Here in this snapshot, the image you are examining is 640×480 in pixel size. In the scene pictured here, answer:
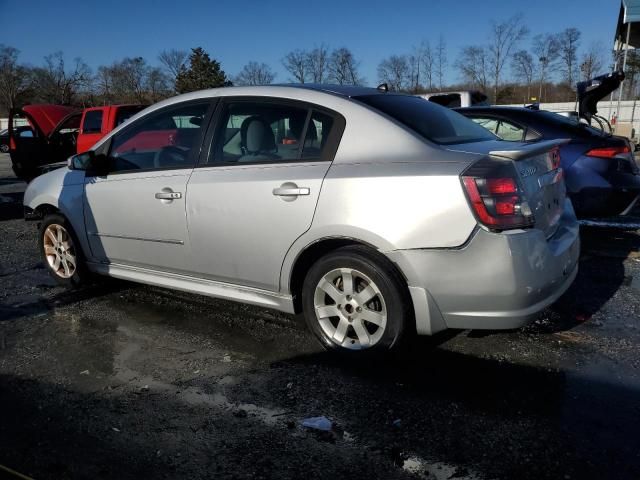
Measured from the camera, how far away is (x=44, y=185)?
4.84 m

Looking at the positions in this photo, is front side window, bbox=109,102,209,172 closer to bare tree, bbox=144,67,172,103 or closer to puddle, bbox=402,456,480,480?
puddle, bbox=402,456,480,480

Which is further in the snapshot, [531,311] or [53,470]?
[531,311]

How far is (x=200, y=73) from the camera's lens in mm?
60188

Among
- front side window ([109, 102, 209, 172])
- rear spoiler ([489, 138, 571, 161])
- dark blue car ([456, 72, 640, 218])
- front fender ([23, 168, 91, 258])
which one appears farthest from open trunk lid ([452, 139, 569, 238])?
front fender ([23, 168, 91, 258])

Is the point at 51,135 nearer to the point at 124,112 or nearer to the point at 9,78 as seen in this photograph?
the point at 124,112

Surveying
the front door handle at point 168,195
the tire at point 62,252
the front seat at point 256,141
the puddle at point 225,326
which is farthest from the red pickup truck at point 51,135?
the front seat at point 256,141

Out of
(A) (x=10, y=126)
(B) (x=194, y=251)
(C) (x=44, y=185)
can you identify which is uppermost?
(A) (x=10, y=126)

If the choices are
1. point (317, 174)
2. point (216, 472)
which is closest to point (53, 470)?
point (216, 472)

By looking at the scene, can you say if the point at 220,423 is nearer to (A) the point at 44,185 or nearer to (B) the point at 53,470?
(B) the point at 53,470

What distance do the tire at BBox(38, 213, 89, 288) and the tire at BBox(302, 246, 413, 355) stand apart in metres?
2.40

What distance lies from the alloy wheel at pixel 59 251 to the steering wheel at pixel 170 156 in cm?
130

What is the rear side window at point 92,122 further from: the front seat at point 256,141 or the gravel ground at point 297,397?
the front seat at point 256,141

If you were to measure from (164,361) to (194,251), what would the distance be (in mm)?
793

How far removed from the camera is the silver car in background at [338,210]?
2838mm
